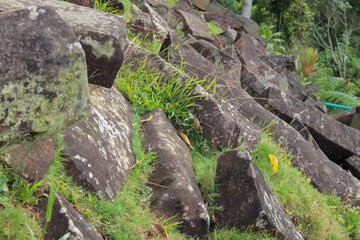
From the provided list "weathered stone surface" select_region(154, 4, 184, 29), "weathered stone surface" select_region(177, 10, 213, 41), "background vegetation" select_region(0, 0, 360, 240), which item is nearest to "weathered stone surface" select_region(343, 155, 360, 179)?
"background vegetation" select_region(0, 0, 360, 240)

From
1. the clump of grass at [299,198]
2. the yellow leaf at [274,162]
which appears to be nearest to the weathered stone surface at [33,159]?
the clump of grass at [299,198]

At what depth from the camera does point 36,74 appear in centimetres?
189

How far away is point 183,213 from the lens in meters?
3.09

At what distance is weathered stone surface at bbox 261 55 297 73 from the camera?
996 centimetres

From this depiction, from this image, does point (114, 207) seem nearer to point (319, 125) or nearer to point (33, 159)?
point (33, 159)

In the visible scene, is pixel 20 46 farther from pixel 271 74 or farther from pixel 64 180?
pixel 271 74

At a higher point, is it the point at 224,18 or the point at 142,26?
the point at 142,26

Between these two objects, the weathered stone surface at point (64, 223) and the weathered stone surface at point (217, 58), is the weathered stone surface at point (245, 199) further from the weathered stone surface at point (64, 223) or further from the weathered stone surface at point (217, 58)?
the weathered stone surface at point (217, 58)

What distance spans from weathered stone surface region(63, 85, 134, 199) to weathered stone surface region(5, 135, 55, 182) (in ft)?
0.65

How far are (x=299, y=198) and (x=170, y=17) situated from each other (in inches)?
198

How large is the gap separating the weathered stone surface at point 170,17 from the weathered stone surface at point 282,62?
8.71ft

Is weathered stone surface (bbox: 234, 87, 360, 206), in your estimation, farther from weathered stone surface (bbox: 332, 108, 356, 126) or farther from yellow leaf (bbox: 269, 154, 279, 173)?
weathered stone surface (bbox: 332, 108, 356, 126)

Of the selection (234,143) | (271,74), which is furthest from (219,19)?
(234,143)

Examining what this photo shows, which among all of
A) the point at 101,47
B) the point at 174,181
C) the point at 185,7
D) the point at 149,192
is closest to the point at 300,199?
the point at 174,181
